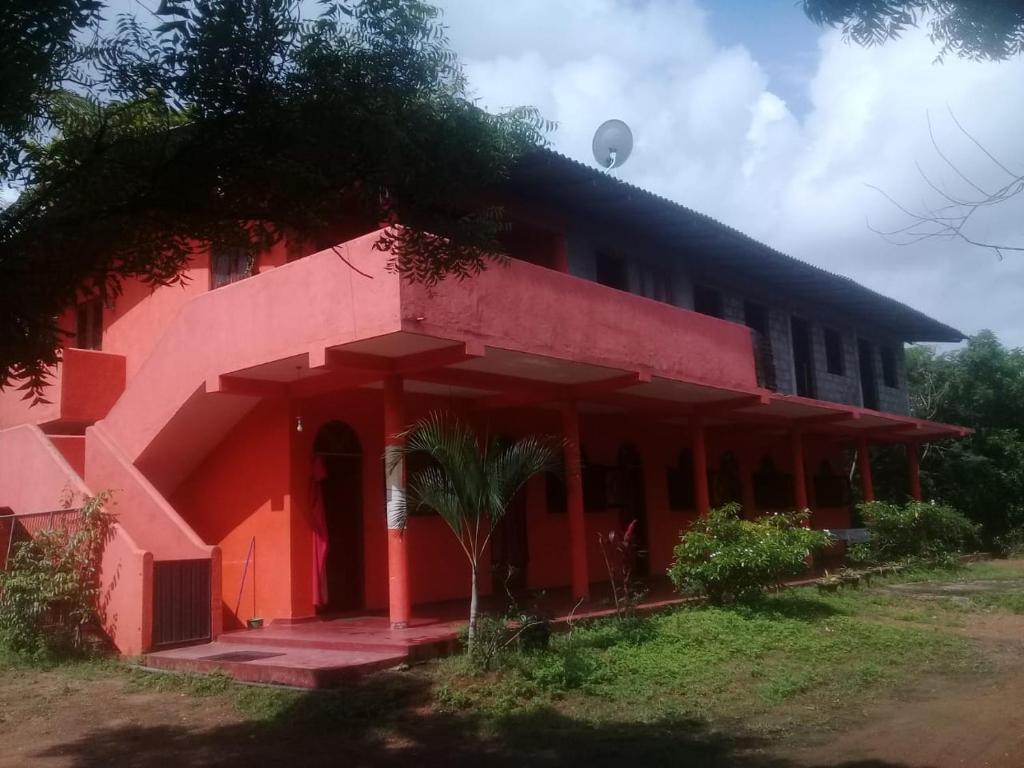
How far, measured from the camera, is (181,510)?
1296 centimetres

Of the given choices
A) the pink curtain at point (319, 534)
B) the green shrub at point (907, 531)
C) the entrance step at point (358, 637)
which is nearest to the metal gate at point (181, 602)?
the entrance step at point (358, 637)

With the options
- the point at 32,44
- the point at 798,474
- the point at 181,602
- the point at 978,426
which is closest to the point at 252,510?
the point at 181,602

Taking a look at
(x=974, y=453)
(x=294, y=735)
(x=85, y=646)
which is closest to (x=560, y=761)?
(x=294, y=735)

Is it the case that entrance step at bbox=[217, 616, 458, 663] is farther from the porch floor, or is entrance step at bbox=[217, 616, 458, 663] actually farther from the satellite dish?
the satellite dish

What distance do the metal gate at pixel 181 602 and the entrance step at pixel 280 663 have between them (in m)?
0.24

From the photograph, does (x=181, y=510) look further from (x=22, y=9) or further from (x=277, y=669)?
(x=22, y=9)

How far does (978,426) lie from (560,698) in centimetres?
2317

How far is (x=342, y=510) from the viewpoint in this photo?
1239 cm

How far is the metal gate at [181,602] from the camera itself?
10.1m

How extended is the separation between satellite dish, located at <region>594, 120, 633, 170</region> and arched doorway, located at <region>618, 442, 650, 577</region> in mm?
5096

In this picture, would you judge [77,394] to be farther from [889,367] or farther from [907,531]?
[889,367]

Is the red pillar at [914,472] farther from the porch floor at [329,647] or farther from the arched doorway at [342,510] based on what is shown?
the arched doorway at [342,510]

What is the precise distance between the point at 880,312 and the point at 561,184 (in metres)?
11.7

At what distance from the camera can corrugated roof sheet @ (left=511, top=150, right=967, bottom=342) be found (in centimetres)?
1260
